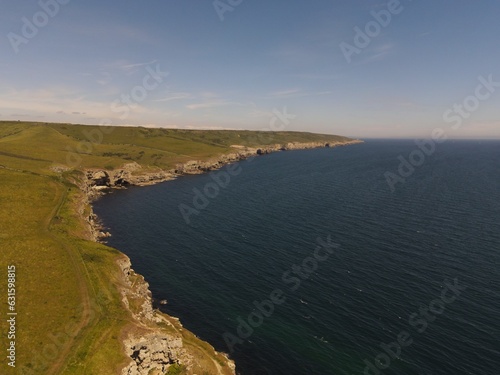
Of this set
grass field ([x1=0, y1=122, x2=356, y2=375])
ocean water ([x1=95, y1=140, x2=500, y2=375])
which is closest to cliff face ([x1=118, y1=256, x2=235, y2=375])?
grass field ([x1=0, y1=122, x2=356, y2=375])

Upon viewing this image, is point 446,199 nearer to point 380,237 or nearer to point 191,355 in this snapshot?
point 380,237

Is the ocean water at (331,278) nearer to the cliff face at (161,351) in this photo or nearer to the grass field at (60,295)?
the cliff face at (161,351)

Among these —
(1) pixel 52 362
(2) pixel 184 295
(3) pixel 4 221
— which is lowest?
(2) pixel 184 295

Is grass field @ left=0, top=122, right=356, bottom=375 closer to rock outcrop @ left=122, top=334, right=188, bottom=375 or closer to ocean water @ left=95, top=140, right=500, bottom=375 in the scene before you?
rock outcrop @ left=122, top=334, right=188, bottom=375

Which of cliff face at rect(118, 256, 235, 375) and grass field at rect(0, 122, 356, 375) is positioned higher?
grass field at rect(0, 122, 356, 375)

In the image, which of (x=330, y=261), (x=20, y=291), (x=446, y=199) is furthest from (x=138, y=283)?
(x=446, y=199)

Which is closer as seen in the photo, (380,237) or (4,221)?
(4,221)

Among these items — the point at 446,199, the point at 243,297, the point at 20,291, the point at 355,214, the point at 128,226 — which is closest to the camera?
the point at 20,291

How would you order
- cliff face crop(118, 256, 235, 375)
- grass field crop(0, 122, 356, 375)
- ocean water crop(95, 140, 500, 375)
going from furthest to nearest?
ocean water crop(95, 140, 500, 375), cliff face crop(118, 256, 235, 375), grass field crop(0, 122, 356, 375)

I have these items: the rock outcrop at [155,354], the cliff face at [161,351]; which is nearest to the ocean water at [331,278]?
the cliff face at [161,351]

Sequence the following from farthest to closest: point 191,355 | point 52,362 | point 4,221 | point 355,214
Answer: point 355,214, point 4,221, point 191,355, point 52,362
